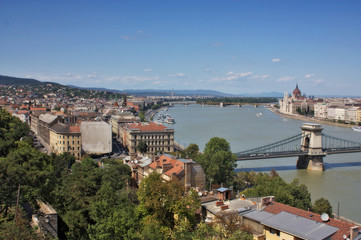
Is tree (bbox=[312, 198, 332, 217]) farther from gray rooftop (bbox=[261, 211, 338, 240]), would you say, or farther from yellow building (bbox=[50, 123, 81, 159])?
yellow building (bbox=[50, 123, 81, 159])

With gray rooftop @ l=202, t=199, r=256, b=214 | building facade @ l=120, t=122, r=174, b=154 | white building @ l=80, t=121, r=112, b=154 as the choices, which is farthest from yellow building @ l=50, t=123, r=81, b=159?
gray rooftop @ l=202, t=199, r=256, b=214

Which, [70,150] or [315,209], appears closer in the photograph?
[315,209]

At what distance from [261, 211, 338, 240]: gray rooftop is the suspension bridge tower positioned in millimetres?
18742

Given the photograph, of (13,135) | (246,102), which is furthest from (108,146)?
(246,102)

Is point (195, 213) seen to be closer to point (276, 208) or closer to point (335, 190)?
point (276, 208)

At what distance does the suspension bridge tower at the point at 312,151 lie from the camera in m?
25.6

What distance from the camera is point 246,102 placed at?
138000 millimetres

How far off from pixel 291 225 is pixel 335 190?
13303mm

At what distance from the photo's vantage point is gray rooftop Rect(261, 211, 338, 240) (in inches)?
283

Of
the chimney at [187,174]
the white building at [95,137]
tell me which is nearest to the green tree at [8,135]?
the white building at [95,137]

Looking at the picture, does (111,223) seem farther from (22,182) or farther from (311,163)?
(311,163)

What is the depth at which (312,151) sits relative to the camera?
26.0m

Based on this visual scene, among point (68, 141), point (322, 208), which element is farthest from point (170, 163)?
point (68, 141)

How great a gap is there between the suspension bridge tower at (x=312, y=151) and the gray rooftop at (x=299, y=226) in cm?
1874
